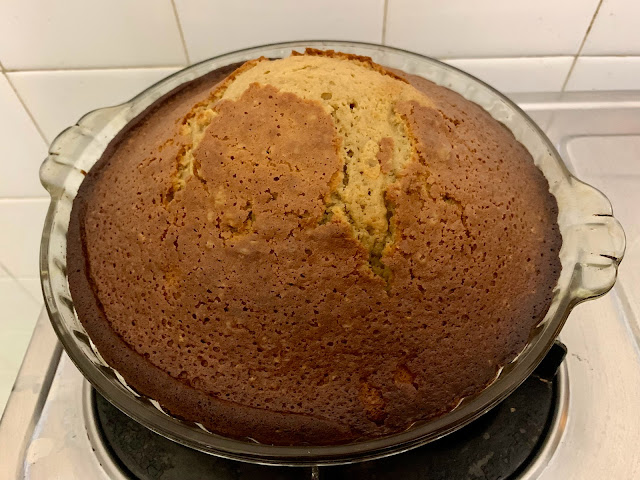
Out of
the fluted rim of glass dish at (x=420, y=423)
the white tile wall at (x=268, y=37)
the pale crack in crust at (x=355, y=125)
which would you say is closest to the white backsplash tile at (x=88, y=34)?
the white tile wall at (x=268, y=37)

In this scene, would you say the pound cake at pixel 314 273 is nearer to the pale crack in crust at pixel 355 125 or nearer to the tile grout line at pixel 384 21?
the pale crack in crust at pixel 355 125

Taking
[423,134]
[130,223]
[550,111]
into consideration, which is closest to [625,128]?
[550,111]

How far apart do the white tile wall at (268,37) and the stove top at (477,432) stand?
17.1 inches

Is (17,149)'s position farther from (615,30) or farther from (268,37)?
(615,30)

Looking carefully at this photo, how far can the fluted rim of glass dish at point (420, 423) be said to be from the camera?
57 centimetres

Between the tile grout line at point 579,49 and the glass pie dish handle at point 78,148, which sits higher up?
the glass pie dish handle at point 78,148

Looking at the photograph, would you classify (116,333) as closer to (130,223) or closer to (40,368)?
(130,223)

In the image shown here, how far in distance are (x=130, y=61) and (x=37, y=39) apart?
15cm

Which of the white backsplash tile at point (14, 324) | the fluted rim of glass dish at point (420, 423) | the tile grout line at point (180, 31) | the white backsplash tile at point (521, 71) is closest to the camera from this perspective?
the fluted rim of glass dish at point (420, 423)

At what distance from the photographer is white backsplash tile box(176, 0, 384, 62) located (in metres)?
0.89

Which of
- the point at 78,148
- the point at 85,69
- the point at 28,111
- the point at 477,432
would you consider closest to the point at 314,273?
the point at 477,432

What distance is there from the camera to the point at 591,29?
95cm

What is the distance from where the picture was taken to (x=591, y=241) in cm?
67

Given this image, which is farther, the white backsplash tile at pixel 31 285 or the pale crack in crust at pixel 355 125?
the white backsplash tile at pixel 31 285
